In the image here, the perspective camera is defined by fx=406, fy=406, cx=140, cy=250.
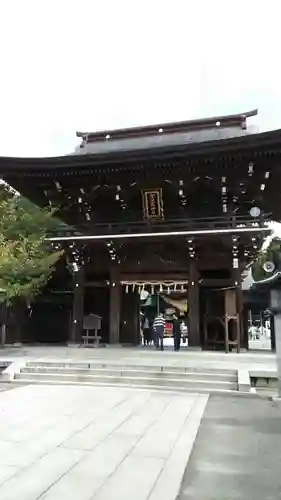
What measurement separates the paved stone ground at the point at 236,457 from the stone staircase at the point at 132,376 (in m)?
2.26

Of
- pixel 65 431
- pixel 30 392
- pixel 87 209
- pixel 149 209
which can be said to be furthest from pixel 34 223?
pixel 65 431

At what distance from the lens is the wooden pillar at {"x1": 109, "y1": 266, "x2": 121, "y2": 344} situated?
16.1 m

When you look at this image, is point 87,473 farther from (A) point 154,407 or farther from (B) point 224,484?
(A) point 154,407

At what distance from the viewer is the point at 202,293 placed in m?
17.3

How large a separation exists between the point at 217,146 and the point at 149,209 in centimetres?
388

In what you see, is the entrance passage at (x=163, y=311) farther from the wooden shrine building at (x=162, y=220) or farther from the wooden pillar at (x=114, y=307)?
the wooden pillar at (x=114, y=307)

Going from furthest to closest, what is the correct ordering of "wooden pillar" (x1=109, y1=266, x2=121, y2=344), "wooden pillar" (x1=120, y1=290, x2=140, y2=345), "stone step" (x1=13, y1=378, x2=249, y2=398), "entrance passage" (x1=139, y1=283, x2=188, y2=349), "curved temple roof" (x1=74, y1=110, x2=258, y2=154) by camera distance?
"entrance passage" (x1=139, y1=283, x2=188, y2=349) → "curved temple roof" (x1=74, y1=110, x2=258, y2=154) → "wooden pillar" (x1=120, y1=290, x2=140, y2=345) → "wooden pillar" (x1=109, y1=266, x2=121, y2=344) → "stone step" (x1=13, y1=378, x2=249, y2=398)

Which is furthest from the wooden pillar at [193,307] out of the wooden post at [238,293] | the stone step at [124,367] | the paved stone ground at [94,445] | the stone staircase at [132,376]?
the paved stone ground at [94,445]

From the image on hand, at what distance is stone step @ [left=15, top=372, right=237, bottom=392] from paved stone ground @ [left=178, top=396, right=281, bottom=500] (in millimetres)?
2147

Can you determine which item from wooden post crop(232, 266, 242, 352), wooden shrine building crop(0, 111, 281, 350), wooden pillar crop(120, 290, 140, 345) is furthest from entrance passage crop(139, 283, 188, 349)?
wooden post crop(232, 266, 242, 352)

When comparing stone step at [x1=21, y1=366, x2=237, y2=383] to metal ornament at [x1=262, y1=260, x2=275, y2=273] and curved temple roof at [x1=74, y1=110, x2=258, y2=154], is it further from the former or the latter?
curved temple roof at [x1=74, y1=110, x2=258, y2=154]

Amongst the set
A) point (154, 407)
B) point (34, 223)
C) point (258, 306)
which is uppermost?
point (34, 223)

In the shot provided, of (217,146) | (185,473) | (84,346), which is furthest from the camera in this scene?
(84,346)

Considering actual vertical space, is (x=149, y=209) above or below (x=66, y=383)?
above
